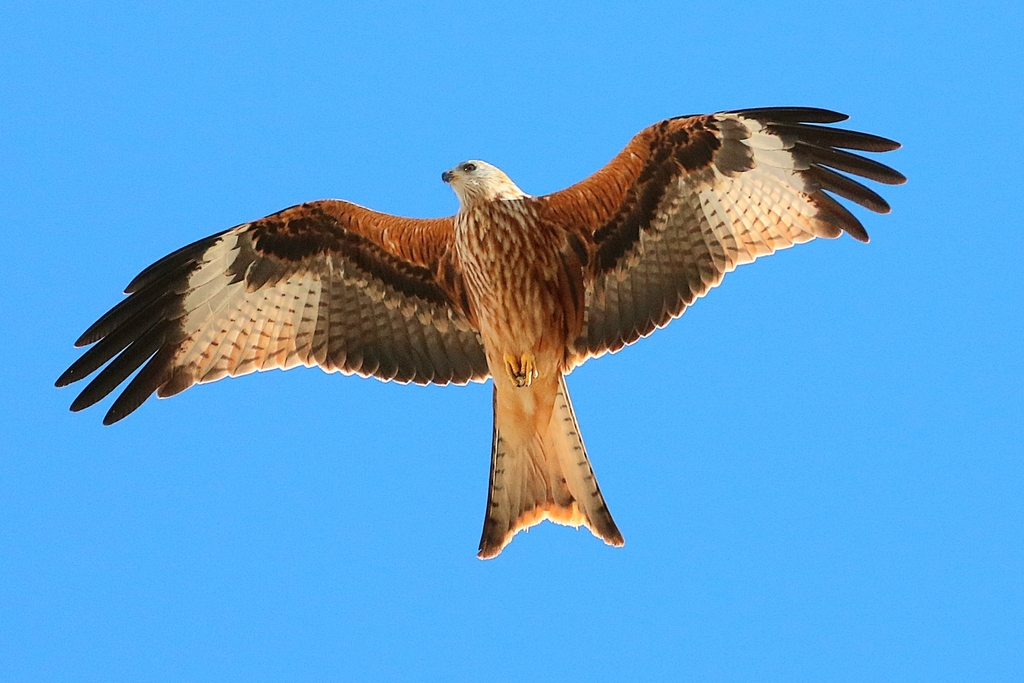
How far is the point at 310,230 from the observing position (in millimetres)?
9500

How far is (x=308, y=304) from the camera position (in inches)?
380

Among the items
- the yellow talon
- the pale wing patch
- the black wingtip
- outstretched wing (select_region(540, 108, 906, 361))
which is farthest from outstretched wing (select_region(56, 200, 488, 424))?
the black wingtip

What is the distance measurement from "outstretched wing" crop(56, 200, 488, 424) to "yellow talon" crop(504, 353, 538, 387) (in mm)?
505

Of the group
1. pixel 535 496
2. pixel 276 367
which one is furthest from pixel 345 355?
pixel 535 496

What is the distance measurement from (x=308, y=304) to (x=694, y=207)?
286 cm

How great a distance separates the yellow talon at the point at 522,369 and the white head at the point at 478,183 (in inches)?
42.9

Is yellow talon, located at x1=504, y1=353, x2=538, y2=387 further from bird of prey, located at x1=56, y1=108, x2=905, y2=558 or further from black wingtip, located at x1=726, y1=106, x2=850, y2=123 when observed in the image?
black wingtip, located at x1=726, y1=106, x2=850, y2=123

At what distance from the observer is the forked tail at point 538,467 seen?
914 cm

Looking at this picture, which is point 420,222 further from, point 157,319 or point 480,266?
point 157,319

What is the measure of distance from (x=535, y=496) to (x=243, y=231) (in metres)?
2.81

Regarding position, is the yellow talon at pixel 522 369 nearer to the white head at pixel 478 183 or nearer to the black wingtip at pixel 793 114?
the white head at pixel 478 183

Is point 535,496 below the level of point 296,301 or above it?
below

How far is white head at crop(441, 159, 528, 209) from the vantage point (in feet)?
29.4

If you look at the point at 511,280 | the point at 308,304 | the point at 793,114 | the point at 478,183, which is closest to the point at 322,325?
the point at 308,304
